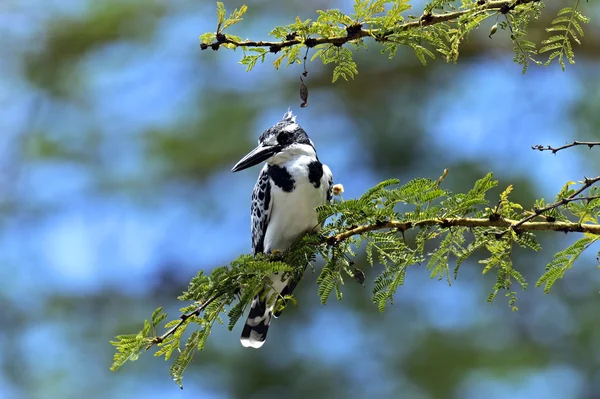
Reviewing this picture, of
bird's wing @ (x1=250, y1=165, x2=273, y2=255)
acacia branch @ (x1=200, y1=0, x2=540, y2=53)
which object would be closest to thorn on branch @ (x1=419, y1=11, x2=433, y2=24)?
acacia branch @ (x1=200, y1=0, x2=540, y2=53)

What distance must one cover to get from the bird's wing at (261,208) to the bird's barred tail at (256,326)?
25 cm

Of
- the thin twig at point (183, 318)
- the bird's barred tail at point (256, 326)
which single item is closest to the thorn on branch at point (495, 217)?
the thin twig at point (183, 318)

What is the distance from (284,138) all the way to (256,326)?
0.75 m

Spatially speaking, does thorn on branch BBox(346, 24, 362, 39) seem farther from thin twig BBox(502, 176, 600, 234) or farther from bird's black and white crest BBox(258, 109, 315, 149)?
bird's black and white crest BBox(258, 109, 315, 149)

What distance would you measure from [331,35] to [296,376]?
5008mm

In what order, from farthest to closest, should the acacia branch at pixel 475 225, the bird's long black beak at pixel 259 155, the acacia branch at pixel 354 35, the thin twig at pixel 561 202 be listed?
the bird's long black beak at pixel 259 155
the acacia branch at pixel 354 35
the acacia branch at pixel 475 225
the thin twig at pixel 561 202

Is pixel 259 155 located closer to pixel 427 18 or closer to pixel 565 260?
pixel 427 18

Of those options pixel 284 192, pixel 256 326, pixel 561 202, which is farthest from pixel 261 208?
pixel 561 202

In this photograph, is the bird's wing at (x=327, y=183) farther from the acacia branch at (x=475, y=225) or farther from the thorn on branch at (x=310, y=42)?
the thorn on branch at (x=310, y=42)

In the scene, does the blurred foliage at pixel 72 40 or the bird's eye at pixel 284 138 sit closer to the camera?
the bird's eye at pixel 284 138

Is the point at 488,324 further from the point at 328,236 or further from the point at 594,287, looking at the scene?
the point at 328,236

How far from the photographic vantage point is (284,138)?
2930 mm

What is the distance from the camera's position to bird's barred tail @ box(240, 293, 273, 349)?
3010mm

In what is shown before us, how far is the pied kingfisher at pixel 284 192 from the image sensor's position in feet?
9.36
